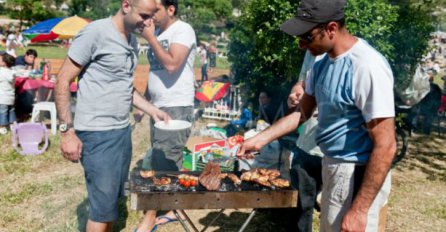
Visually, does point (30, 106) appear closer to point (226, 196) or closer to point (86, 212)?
point (86, 212)

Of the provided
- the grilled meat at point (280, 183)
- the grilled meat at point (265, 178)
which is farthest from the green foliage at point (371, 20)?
the grilled meat at point (280, 183)

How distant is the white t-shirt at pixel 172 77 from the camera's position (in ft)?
12.9

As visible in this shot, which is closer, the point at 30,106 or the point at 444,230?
the point at 444,230

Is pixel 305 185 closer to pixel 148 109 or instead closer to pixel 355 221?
pixel 148 109

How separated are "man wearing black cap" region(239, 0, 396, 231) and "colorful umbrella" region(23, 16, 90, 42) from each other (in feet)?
36.6

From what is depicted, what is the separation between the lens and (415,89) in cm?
755

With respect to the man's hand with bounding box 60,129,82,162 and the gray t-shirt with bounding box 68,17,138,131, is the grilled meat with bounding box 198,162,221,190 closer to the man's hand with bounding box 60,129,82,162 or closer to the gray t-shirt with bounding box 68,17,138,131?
the gray t-shirt with bounding box 68,17,138,131

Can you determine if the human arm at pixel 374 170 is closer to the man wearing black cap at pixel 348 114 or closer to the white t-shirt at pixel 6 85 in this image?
the man wearing black cap at pixel 348 114

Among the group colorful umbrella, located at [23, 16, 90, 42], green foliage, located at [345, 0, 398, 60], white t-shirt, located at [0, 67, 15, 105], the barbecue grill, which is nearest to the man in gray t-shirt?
the barbecue grill

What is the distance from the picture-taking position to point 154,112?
3.69m

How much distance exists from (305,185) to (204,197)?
1.57 m

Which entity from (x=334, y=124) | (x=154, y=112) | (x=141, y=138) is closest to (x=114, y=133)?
(x=154, y=112)

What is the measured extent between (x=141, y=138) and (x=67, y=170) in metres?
2.05

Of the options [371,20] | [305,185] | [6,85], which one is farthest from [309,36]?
[6,85]
